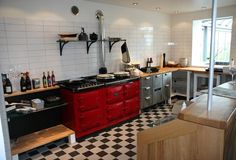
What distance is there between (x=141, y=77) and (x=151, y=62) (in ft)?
3.25

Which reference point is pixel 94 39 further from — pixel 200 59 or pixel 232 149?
pixel 200 59

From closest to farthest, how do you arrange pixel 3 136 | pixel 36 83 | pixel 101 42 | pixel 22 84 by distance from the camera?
pixel 3 136
pixel 22 84
pixel 36 83
pixel 101 42

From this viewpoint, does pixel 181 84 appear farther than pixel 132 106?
Yes

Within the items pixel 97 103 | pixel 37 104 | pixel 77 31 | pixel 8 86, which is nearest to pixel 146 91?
pixel 97 103

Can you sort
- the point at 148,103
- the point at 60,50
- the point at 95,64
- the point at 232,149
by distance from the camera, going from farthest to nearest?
the point at 148,103 < the point at 95,64 < the point at 60,50 < the point at 232,149

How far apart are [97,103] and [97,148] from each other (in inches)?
25.2

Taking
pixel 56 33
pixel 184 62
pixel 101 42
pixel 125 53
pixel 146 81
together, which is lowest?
pixel 146 81

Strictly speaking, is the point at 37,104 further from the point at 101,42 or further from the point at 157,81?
the point at 157,81

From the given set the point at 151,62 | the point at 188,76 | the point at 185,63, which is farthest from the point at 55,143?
the point at 185,63

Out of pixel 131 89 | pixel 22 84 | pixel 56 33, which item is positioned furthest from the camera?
pixel 131 89

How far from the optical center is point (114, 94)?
3.11 metres

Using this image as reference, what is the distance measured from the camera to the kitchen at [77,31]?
102 inches

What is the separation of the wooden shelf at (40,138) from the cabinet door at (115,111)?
2.19 ft

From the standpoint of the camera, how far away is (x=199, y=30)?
15.7 ft
